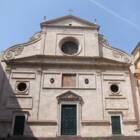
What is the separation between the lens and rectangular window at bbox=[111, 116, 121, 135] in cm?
1680

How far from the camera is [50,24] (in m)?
20.6

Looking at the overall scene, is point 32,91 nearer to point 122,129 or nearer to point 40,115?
point 40,115

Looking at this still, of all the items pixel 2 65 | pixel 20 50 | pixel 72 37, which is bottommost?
pixel 2 65

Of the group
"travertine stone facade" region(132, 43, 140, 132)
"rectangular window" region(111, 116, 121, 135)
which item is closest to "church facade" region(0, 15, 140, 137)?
"rectangular window" region(111, 116, 121, 135)

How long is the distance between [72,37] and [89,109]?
604 cm

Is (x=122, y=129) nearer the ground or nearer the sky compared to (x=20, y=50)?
nearer the ground

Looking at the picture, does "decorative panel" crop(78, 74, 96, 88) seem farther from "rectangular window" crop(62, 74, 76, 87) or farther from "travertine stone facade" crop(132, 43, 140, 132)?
"travertine stone facade" crop(132, 43, 140, 132)

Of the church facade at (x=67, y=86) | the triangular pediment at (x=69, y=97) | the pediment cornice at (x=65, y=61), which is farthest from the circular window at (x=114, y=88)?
the triangular pediment at (x=69, y=97)

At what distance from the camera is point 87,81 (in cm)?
1838

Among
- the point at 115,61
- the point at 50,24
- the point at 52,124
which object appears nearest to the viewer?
the point at 52,124

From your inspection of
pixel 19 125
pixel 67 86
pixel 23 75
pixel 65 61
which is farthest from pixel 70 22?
pixel 19 125

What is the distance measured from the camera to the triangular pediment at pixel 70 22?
20661 mm

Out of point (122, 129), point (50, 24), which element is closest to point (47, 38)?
point (50, 24)

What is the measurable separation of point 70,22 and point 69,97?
667 cm
